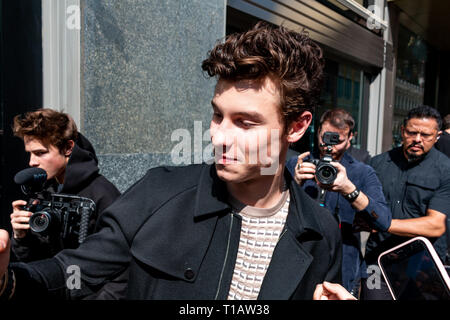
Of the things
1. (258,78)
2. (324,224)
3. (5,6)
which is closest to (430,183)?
(324,224)

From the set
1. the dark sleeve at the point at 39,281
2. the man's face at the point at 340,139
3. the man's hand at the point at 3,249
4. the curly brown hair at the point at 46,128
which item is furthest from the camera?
the man's face at the point at 340,139

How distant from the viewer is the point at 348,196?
2734mm

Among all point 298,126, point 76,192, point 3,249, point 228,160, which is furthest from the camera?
point 76,192

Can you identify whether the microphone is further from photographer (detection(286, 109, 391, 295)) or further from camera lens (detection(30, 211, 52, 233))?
photographer (detection(286, 109, 391, 295))

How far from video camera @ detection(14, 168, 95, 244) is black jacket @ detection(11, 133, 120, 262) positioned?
0.09 meters

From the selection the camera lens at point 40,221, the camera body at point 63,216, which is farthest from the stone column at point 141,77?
the camera lens at point 40,221

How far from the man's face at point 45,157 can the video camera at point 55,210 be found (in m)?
0.31

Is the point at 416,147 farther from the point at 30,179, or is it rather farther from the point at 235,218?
Answer: the point at 30,179

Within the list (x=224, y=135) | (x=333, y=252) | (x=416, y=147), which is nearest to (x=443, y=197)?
(x=416, y=147)

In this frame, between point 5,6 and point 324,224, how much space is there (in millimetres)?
3040

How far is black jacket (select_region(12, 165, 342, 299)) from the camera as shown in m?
1.33

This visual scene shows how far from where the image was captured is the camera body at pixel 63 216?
2096 millimetres

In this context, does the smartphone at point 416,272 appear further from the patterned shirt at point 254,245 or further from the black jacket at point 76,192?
the black jacket at point 76,192

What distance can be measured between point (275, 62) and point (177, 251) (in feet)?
2.58
